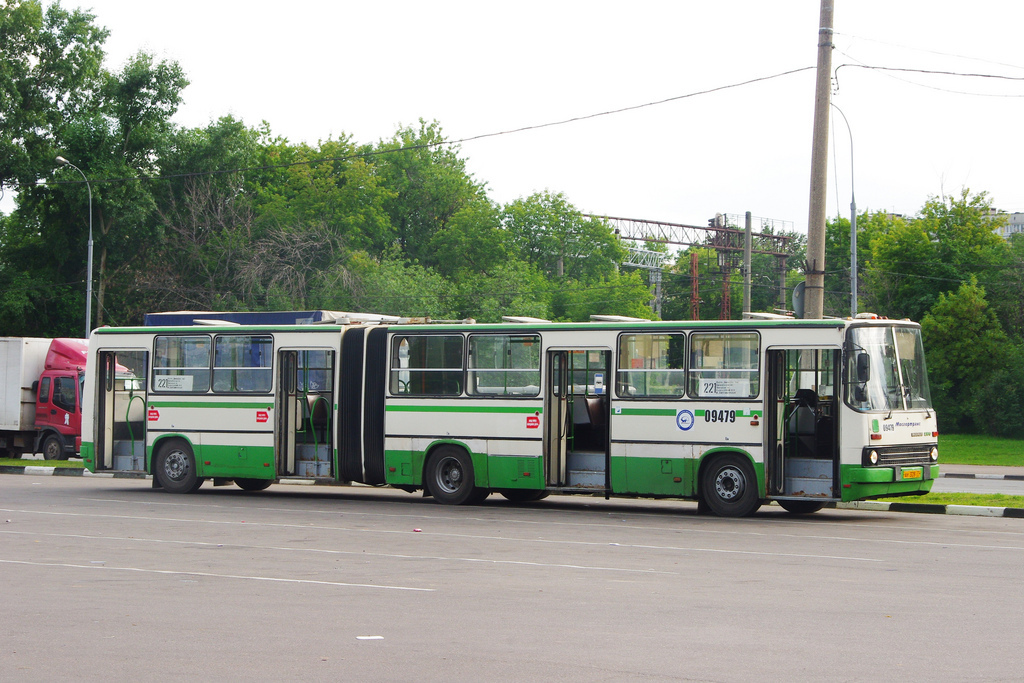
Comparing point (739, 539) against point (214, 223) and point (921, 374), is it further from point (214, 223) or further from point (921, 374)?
point (214, 223)

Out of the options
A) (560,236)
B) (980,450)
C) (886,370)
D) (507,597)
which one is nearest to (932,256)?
(980,450)

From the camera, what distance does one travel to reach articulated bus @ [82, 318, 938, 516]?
16781 mm

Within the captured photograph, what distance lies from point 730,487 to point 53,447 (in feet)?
71.3

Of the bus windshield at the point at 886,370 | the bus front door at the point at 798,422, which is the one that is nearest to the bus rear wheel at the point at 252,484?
the bus front door at the point at 798,422

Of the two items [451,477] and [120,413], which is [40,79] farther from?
[451,477]

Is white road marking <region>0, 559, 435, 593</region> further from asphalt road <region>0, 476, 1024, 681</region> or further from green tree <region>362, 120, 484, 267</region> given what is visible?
green tree <region>362, 120, 484, 267</region>

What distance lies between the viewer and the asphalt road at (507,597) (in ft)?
24.1

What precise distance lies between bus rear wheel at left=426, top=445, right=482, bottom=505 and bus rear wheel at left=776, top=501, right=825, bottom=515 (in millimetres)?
4961

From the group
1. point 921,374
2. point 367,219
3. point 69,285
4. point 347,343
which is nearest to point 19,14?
point 69,285

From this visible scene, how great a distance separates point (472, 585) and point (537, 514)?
7.33 metres

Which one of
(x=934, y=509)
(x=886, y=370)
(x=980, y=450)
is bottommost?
(x=934, y=509)

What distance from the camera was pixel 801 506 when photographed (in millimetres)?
18062

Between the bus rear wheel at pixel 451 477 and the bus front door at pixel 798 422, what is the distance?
4.97m

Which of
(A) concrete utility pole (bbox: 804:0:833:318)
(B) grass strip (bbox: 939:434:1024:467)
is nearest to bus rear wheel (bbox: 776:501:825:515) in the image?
(A) concrete utility pole (bbox: 804:0:833:318)
